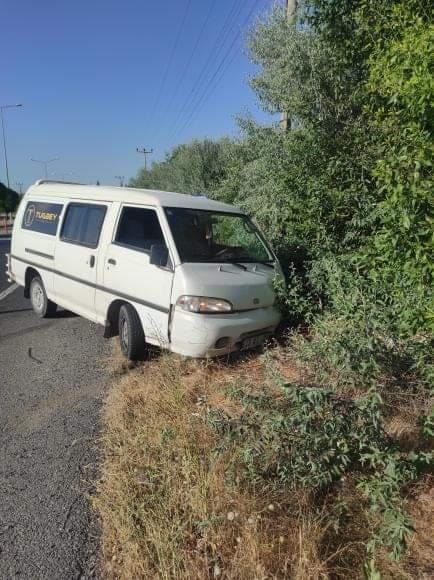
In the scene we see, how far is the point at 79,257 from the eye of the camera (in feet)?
19.6

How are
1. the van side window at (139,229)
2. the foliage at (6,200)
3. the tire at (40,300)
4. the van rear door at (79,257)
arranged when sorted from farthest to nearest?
the foliage at (6,200) → the tire at (40,300) → the van rear door at (79,257) → the van side window at (139,229)

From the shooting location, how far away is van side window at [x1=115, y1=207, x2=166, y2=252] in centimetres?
516

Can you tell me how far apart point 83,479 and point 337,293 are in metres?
3.07

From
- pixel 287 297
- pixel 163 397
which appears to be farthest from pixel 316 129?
pixel 163 397

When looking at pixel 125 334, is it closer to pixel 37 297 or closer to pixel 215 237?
pixel 215 237

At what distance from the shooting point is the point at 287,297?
17.4 feet

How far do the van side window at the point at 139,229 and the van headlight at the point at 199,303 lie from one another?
0.84 m

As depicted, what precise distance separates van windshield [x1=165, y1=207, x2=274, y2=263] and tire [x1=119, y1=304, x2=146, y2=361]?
0.90 m

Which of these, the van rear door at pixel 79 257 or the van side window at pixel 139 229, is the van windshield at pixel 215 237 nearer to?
the van side window at pixel 139 229

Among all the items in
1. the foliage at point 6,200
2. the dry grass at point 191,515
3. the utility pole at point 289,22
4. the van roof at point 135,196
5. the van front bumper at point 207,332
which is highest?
the utility pole at point 289,22

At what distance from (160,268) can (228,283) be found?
73 cm

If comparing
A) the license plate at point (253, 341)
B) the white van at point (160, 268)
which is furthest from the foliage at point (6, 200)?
the license plate at point (253, 341)

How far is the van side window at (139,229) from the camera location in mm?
5160

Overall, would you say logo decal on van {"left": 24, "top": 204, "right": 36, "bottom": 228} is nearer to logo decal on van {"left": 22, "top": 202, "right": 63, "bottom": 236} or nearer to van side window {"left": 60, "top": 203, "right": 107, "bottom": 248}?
logo decal on van {"left": 22, "top": 202, "right": 63, "bottom": 236}
